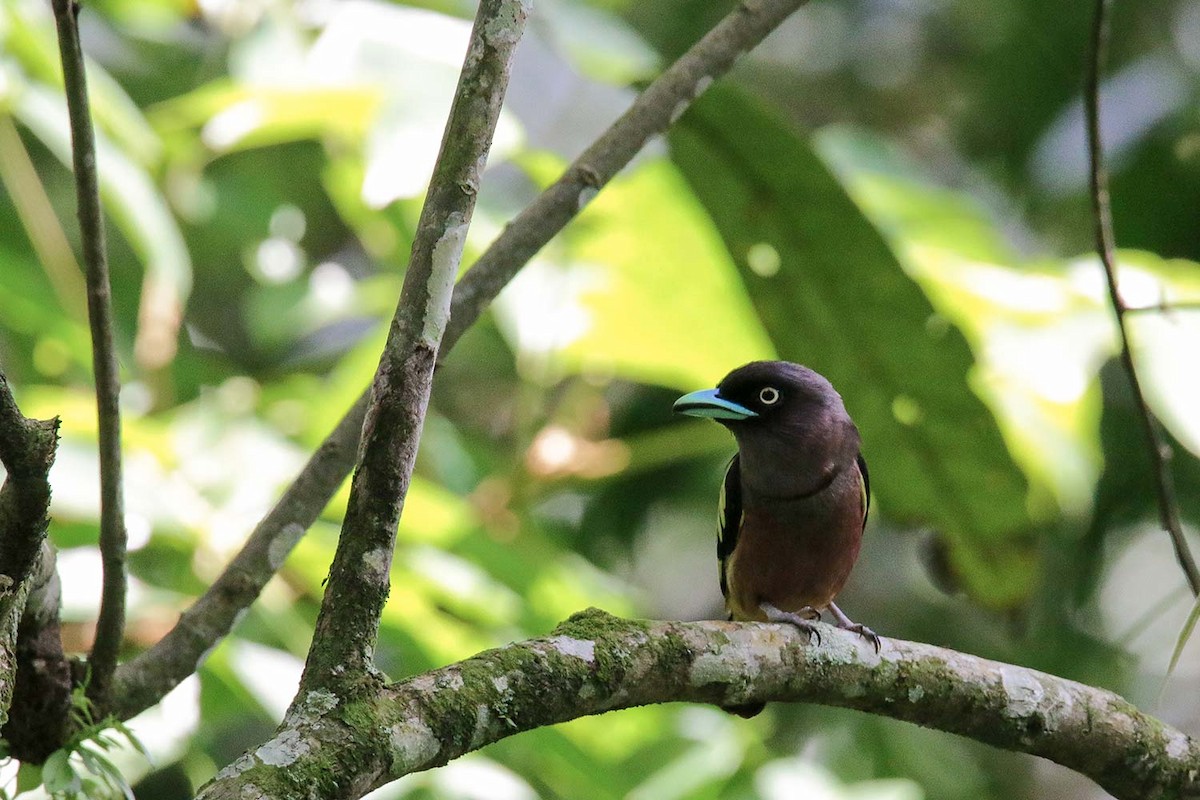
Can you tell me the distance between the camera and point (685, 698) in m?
2.69

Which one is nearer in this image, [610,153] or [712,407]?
[610,153]

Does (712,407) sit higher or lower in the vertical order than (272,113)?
lower

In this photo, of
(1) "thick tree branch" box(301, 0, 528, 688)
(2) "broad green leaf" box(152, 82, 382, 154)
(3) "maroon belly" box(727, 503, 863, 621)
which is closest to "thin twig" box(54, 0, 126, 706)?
(1) "thick tree branch" box(301, 0, 528, 688)

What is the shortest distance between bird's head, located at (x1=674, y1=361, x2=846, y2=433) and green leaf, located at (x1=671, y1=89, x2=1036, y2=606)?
0.22 m

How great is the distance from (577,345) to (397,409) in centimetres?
294

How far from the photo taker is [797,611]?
→ 14.5 ft

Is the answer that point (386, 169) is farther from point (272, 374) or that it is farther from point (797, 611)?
point (272, 374)

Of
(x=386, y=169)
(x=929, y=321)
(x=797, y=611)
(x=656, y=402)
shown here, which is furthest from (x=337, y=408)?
(x=656, y=402)

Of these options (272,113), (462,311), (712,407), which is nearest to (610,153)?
(462,311)

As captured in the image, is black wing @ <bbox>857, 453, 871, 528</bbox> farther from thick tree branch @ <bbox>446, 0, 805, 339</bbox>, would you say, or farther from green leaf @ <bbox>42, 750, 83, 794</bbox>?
green leaf @ <bbox>42, 750, 83, 794</bbox>

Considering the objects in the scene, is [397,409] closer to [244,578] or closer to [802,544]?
[244,578]

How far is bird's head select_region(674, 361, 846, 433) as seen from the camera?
4148 millimetres

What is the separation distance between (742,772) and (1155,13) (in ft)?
17.9

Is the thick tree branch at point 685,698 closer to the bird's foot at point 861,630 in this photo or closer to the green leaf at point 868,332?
Answer: the bird's foot at point 861,630
